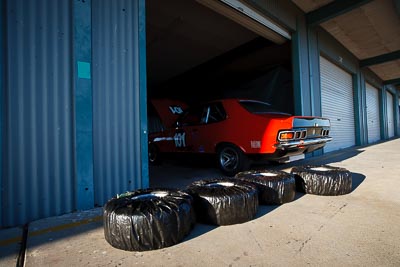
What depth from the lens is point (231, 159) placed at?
450 centimetres

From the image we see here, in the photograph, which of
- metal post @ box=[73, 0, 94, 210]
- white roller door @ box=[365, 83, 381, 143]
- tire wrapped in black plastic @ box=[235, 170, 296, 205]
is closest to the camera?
metal post @ box=[73, 0, 94, 210]

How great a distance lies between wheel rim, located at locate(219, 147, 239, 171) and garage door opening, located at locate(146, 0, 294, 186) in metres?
3.10

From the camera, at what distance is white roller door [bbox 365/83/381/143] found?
46.1 ft

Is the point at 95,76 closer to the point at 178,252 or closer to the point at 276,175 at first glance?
the point at 178,252

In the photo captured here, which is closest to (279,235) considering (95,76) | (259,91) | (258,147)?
(258,147)

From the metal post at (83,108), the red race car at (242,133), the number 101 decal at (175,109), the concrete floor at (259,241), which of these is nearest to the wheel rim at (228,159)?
the red race car at (242,133)

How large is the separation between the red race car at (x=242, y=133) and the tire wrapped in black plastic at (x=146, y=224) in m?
2.42

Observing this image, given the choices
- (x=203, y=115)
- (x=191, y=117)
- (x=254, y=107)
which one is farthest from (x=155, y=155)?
(x=254, y=107)

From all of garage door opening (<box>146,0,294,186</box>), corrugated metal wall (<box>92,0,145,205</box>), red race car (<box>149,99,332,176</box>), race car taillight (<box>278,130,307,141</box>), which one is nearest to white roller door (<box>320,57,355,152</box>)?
garage door opening (<box>146,0,294,186</box>)

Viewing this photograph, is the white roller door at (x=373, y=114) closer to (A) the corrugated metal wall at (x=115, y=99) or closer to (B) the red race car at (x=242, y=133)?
(B) the red race car at (x=242, y=133)

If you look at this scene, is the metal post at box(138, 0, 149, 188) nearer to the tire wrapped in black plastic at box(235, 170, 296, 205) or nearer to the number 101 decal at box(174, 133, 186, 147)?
the tire wrapped in black plastic at box(235, 170, 296, 205)

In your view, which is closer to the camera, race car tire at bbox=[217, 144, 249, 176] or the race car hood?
race car tire at bbox=[217, 144, 249, 176]

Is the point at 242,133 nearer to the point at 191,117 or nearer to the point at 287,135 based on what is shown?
the point at 287,135

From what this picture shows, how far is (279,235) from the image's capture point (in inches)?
75.2
